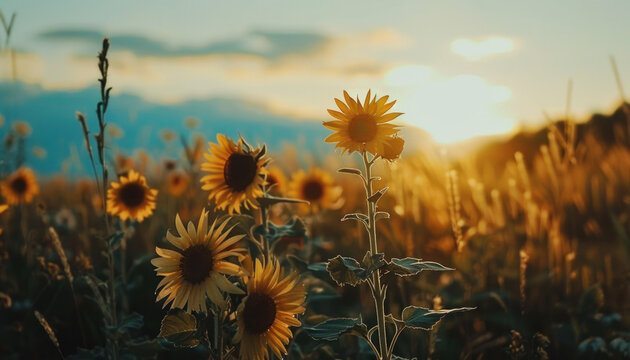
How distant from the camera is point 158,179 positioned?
8289 millimetres

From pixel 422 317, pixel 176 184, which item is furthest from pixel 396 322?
pixel 176 184

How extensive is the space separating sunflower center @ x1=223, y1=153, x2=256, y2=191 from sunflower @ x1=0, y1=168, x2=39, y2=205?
356 cm

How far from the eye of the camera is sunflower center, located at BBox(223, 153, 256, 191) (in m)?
2.28

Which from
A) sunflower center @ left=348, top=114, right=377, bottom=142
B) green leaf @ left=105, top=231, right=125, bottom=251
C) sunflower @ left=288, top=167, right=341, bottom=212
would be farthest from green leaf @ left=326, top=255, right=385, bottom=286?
sunflower @ left=288, top=167, right=341, bottom=212

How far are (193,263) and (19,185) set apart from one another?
13.6ft

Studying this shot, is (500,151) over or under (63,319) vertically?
over

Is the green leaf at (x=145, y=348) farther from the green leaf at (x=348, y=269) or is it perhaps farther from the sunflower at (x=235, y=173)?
the green leaf at (x=348, y=269)

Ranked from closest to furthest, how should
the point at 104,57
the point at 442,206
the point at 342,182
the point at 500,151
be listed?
1. the point at 104,57
2. the point at 442,206
3. the point at 342,182
4. the point at 500,151

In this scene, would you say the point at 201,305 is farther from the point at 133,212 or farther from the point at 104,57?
the point at 133,212

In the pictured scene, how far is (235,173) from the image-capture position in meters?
2.30

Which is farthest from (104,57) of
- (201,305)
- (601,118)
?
(601,118)

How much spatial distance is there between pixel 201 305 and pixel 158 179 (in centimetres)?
667

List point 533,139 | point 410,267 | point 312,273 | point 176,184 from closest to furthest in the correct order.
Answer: point 410,267 < point 312,273 < point 176,184 < point 533,139

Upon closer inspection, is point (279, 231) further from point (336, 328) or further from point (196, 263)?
point (336, 328)
